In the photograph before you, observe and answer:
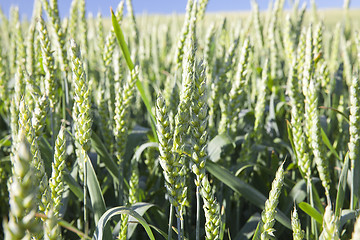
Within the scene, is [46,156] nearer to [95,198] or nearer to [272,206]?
[95,198]

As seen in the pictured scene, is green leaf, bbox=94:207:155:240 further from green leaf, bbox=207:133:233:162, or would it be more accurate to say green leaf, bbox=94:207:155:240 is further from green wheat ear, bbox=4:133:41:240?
green leaf, bbox=207:133:233:162

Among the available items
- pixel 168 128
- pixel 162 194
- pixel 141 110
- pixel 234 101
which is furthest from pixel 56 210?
pixel 141 110

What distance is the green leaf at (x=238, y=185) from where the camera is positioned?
1.00 metres

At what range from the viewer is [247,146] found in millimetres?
1284

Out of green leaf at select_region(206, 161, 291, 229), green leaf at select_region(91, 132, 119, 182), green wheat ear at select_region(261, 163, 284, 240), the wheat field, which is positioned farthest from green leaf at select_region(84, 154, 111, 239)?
green wheat ear at select_region(261, 163, 284, 240)

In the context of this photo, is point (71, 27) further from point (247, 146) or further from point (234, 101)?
point (247, 146)

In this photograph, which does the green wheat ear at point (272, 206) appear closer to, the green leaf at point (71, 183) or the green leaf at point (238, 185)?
the green leaf at point (238, 185)

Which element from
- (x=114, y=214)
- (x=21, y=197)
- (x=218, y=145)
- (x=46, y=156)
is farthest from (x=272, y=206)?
(x=46, y=156)

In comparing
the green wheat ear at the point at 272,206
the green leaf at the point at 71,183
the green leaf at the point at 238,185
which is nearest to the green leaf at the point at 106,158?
the green leaf at the point at 71,183

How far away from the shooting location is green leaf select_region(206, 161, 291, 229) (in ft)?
3.27

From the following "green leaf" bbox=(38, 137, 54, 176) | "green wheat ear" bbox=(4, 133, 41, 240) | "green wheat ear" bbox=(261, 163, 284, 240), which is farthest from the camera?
"green leaf" bbox=(38, 137, 54, 176)

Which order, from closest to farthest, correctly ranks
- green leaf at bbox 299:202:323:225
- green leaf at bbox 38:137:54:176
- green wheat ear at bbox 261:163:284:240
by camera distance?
1. green wheat ear at bbox 261:163:284:240
2. green leaf at bbox 299:202:323:225
3. green leaf at bbox 38:137:54:176

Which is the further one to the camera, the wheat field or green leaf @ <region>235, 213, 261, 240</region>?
green leaf @ <region>235, 213, 261, 240</region>

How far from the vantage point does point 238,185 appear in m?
1.05
